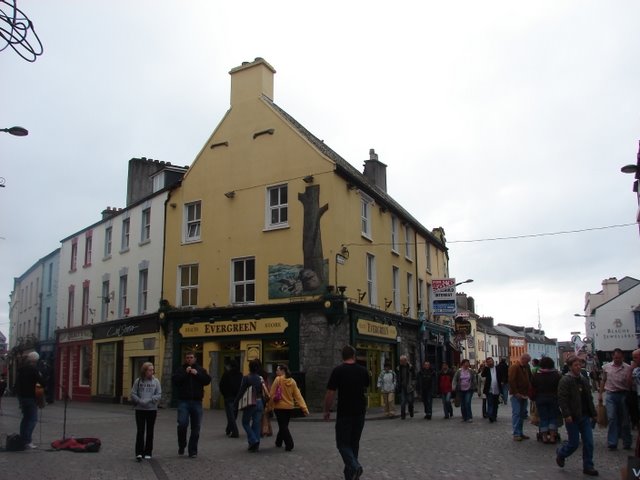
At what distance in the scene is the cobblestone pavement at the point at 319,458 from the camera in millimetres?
8898

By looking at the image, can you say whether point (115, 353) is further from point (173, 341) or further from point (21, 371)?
point (21, 371)

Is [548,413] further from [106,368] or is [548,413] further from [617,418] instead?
[106,368]

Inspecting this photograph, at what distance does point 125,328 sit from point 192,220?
6.11 metres

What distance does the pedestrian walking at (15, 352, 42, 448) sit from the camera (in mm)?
11211

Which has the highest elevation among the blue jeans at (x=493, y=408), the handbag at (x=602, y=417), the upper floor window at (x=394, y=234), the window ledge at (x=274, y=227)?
the upper floor window at (x=394, y=234)

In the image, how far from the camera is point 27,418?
1124cm

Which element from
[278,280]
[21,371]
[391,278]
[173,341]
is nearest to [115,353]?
[173,341]

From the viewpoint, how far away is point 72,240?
35625 mm

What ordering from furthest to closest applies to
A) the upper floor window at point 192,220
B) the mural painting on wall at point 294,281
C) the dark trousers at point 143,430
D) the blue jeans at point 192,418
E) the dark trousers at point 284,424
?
the upper floor window at point 192,220
the mural painting on wall at point 294,281
the dark trousers at point 284,424
the blue jeans at point 192,418
the dark trousers at point 143,430

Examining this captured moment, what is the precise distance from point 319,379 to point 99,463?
11520 mm

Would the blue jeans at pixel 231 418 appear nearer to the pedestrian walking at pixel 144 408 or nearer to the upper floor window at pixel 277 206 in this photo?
the pedestrian walking at pixel 144 408

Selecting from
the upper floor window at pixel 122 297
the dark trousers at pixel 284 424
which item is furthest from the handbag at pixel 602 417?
the upper floor window at pixel 122 297

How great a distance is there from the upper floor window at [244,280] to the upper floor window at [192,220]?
9.03ft

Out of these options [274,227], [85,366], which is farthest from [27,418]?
[85,366]
